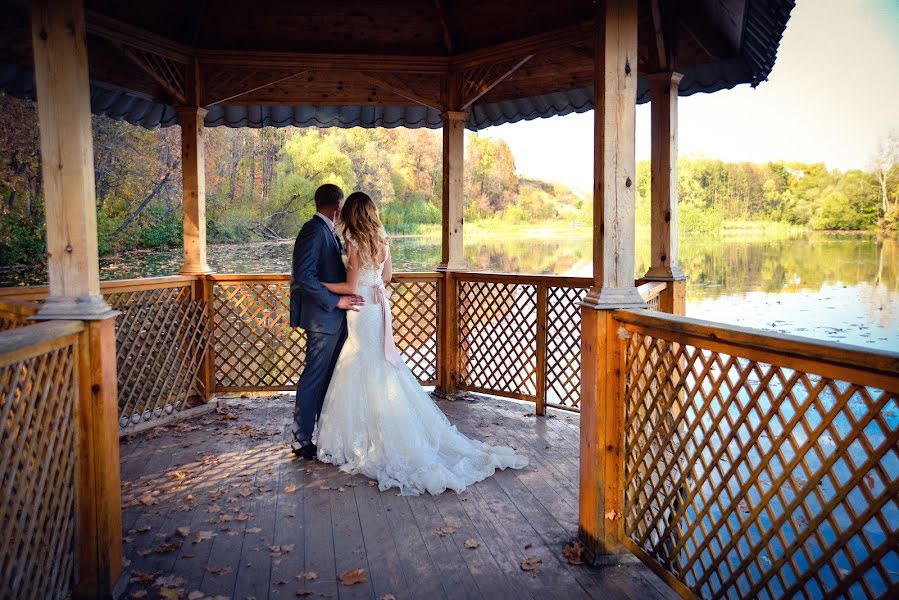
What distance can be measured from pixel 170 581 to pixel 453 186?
413 centimetres

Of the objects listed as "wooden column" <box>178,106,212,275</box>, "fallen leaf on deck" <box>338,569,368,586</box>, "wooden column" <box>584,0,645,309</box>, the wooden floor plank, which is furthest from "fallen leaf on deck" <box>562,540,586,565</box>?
"wooden column" <box>178,106,212,275</box>

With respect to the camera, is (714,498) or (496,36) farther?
(496,36)

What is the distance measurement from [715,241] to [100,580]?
2170 cm

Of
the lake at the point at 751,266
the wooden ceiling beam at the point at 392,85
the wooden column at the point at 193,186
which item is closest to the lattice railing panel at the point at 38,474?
the wooden column at the point at 193,186

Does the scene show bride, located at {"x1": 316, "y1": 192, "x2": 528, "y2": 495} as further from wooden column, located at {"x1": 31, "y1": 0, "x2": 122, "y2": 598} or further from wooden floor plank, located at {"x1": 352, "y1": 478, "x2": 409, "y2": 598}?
wooden column, located at {"x1": 31, "y1": 0, "x2": 122, "y2": 598}

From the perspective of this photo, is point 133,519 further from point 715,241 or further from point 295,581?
point 715,241

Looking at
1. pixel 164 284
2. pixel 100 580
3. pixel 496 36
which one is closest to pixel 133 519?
pixel 100 580

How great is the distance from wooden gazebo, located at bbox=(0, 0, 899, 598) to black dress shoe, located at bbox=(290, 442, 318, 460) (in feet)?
4.27

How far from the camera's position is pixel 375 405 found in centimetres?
404

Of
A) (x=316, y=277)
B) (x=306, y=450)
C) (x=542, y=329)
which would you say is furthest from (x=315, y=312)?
(x=542, y=329)

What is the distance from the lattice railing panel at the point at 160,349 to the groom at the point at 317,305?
1.54 meters

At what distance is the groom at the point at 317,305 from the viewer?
162 inches

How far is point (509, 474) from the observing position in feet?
13.3

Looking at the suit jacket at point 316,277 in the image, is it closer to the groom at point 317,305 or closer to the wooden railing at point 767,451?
the groom at point 317,305
